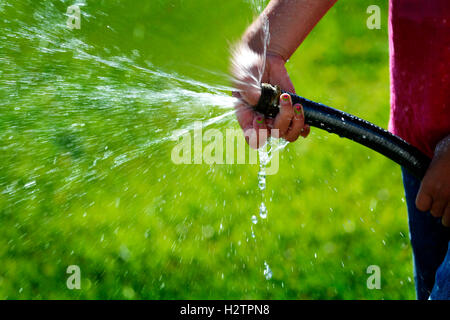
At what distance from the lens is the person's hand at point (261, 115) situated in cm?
161

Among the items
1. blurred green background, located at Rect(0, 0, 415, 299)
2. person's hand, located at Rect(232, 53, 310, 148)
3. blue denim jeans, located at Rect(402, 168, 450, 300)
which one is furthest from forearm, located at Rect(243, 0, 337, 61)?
blue denim jeans, located at Rect(402, 168, 450, 300)

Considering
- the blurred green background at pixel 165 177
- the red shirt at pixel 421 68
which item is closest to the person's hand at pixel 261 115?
the blurred green background at pixel 165 177

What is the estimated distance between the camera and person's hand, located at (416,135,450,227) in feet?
5.00

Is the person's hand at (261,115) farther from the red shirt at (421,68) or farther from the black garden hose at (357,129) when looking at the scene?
the red shirt at (421,68)

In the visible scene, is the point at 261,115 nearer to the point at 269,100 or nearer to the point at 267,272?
the point at 269,100

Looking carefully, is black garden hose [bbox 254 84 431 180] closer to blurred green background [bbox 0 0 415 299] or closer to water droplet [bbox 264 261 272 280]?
blurred green background [bbox 0 0 415 299]

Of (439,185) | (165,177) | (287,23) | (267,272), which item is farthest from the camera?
(165,177)

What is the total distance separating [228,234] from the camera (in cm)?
316

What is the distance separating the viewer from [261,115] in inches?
72.0

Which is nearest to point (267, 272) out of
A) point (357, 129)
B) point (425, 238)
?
point (425, 238)

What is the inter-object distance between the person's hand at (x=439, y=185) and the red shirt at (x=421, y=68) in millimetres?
87

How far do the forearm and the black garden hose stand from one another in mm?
285

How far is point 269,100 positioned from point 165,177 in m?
2.11

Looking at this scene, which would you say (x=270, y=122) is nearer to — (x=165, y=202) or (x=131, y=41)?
(x=165, y=202)
